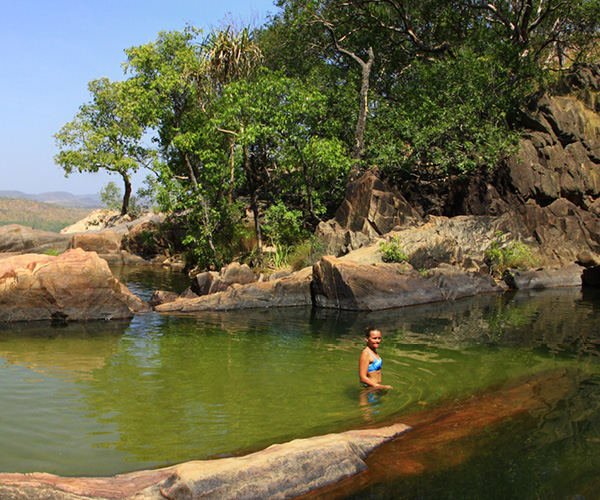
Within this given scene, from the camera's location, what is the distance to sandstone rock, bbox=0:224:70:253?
29.3m

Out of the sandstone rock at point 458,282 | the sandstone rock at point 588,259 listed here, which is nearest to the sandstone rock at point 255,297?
the sandstone rock at point 458,282

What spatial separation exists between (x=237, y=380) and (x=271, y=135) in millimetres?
14056

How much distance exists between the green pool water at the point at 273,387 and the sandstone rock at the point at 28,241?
57.3ft

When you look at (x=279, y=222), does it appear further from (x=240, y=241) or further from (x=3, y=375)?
(x=3, y=375)

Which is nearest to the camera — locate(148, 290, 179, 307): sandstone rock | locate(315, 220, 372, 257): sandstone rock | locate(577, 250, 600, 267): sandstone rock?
locate(148, 290, 179, 307): sandstone rock

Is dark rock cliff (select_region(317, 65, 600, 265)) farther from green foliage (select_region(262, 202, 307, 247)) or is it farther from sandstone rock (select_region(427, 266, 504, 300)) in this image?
sandstone rock (select_region(427, 266, 504, 300))

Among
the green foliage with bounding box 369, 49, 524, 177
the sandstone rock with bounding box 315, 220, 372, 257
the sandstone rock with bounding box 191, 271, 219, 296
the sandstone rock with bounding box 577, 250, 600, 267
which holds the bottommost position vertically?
the sandstone rock with bounding box 191, 271, 219, 296

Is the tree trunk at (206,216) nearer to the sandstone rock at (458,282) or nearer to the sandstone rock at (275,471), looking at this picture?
the sandstone rock at (458,282)

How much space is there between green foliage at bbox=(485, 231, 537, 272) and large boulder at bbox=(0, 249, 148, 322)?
13.3 meters

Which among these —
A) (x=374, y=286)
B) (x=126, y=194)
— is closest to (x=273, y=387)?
(x=374, y=286)

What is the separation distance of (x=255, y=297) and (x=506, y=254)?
10081 millimetres

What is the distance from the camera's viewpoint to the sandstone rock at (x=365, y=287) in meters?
16.8

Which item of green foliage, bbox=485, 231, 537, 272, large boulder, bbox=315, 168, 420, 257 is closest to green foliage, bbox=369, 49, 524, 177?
large boulder, bbox=315, 168, 420, 257

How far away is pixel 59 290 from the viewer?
47.5 ft
